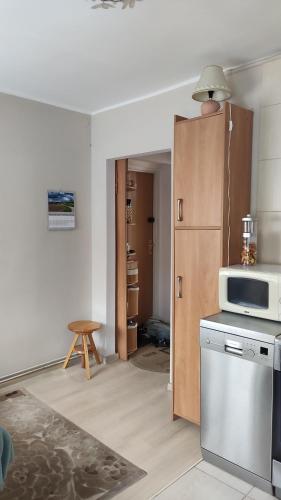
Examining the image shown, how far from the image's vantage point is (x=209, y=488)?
80.3 inches

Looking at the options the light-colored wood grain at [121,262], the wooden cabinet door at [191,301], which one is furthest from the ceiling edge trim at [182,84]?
the wooden cabinet door at [191,301]

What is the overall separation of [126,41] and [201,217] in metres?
1.15

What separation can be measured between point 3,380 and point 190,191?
2.28 metres

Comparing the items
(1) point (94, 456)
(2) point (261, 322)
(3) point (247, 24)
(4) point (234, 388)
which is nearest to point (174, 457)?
(1) point (94, 456)

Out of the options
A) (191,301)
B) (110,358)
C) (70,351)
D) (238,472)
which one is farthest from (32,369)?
(238,472)

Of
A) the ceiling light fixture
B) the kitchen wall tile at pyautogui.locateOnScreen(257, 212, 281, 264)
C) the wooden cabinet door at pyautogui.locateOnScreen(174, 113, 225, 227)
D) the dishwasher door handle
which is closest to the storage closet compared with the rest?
→ the wooden cabinet door at pyautogui.locateOnScreen(174, 113, 225, 227)

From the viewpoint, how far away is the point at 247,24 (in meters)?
2.03

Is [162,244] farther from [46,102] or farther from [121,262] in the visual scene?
[46,102]

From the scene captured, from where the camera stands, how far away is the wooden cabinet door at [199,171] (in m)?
2.32

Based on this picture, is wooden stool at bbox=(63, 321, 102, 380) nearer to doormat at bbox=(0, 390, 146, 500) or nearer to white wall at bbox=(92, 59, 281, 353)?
white wall at bbox=(92, 59, 281, 353)

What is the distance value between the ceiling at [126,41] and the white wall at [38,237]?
425mm

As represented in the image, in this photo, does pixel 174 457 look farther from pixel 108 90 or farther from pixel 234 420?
pixel 108 90

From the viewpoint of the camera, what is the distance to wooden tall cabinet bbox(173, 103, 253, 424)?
2.33m

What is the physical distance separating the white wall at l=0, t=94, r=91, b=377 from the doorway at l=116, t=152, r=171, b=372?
0.38 meters
